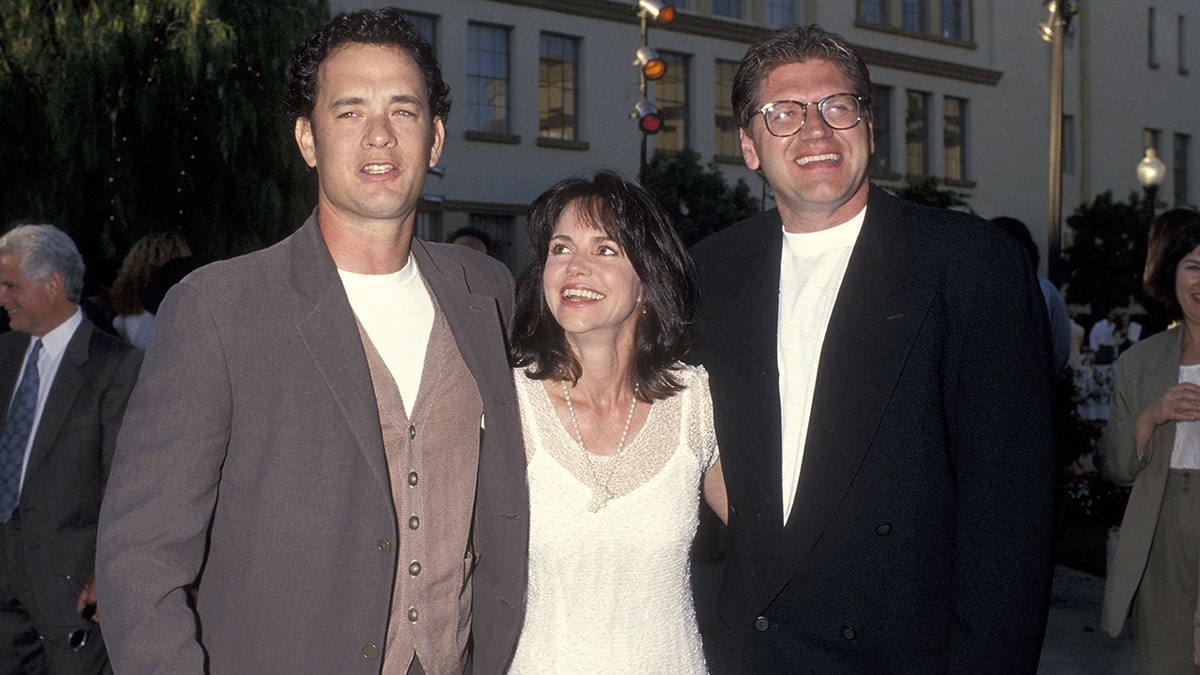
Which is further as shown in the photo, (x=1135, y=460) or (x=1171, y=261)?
(x=1171, y=261)

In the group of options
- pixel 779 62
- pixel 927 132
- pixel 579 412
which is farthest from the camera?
pixel 927 132

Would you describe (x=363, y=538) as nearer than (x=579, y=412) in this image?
Yes

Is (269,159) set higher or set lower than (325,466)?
higher

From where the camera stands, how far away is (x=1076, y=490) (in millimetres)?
11180

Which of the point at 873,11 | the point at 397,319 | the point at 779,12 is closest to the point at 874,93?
the point at 873,11

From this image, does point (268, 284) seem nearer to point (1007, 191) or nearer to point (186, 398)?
point (186, 398)

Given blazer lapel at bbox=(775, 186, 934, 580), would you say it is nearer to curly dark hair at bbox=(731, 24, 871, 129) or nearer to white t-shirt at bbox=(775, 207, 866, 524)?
white t-shirt at bbox=(775, 207, 866, 524)

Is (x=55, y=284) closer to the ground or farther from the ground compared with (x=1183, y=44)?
closer to the ground

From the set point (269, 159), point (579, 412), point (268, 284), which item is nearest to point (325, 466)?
point (268, 284)

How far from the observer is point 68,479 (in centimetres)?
509

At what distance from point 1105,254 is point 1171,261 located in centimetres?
2491

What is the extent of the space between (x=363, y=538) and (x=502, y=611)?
0.55 metres

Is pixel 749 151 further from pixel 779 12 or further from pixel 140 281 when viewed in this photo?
pixel 779 12

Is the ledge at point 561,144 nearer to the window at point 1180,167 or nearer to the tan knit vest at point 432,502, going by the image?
the tan knit vest at point 432,502
